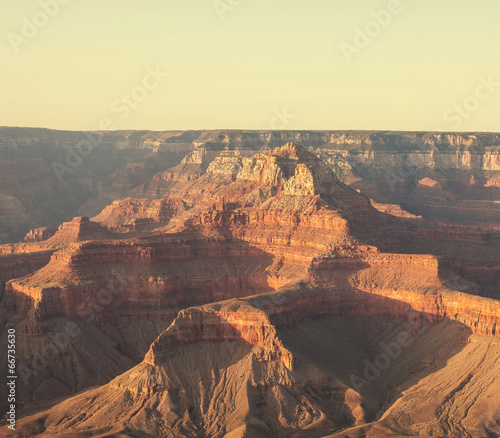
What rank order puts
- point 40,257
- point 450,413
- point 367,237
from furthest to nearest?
point 40,257 → point 367,237 → point 450,413

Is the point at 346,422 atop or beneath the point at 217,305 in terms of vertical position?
beneath

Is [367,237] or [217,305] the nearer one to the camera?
[217,305]

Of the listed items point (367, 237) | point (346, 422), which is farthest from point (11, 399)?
point (367, 237)

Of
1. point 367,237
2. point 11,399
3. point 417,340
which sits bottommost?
point 11,399

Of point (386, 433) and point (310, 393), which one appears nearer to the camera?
point (386, 433)

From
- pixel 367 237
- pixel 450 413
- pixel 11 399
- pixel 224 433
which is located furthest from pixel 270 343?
pixel 367 237

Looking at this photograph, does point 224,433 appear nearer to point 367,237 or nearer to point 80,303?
point 80,303

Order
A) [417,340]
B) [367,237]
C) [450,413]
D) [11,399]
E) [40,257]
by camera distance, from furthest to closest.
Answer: [40,257]
[367,237]
[417,340]
[11,399]
[450,413]

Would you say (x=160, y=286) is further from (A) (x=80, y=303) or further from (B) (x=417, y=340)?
(B) (x=417, y=340)

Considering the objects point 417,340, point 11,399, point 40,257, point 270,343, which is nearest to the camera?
point 270,343
